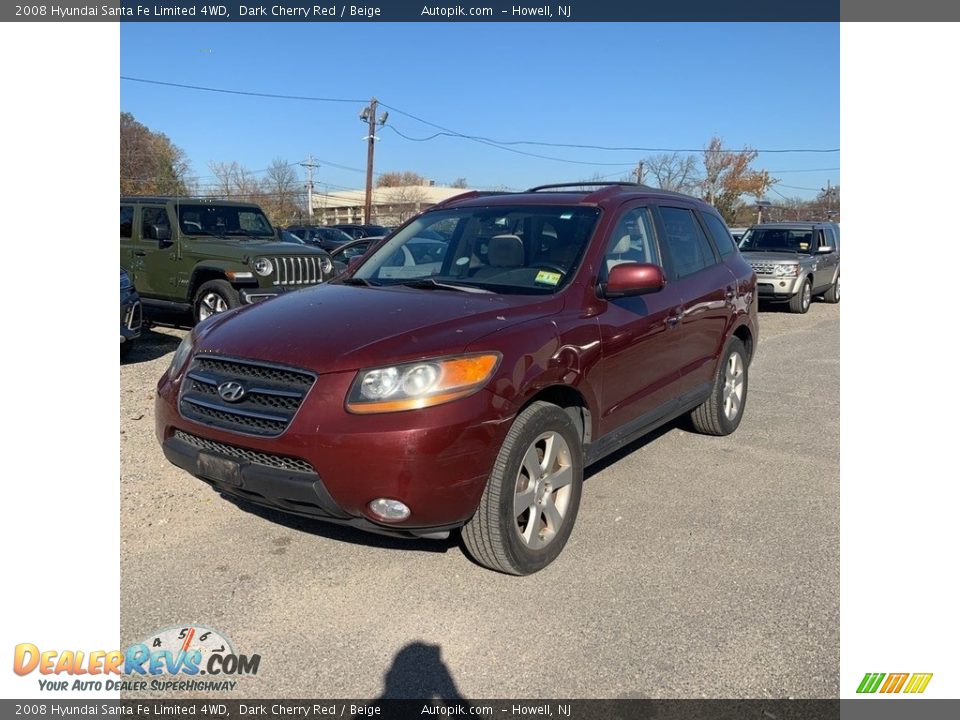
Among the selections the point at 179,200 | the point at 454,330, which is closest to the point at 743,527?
the point at 454,330

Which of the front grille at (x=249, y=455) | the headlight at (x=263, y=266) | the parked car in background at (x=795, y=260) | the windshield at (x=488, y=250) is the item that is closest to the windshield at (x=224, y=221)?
the headlight at (x=263, y=266)

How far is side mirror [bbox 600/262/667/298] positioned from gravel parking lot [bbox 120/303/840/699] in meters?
1.31

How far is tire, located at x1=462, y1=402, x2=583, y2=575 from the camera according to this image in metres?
3.35

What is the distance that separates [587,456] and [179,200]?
8.99 m

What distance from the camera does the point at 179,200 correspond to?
436 inches

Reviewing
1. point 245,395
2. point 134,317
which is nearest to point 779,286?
point 134,317

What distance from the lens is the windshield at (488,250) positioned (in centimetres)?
420

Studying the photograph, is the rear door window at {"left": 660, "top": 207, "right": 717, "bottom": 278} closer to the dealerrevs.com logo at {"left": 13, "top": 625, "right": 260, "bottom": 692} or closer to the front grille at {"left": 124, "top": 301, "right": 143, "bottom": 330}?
the dealerrevs.com logo at {"left": 13, "top": 625, "right": 260, "bottom": 692}

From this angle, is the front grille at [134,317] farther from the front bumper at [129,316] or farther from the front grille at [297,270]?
the front grille at [297,270]

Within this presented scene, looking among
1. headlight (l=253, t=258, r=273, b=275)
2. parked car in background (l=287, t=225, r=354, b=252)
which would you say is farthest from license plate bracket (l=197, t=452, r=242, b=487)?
parked car in background (l=287, t=225, r=354, b=252)

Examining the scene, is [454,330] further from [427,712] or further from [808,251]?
[808,251]

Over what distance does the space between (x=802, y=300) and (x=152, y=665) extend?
15.6 metres
